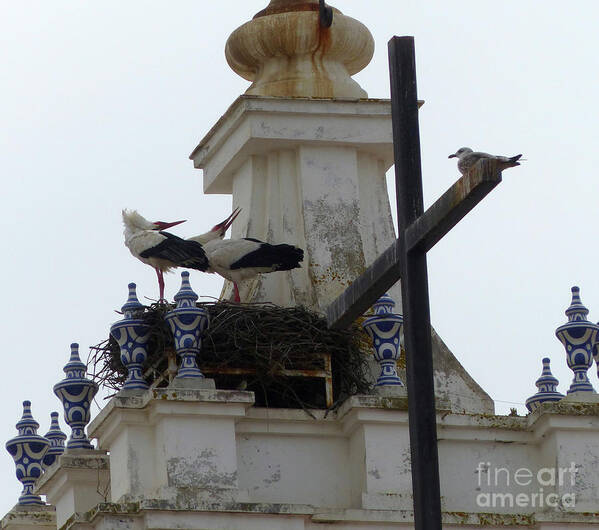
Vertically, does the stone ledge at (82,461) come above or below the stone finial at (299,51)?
below

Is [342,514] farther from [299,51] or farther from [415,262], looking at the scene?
[415,262]

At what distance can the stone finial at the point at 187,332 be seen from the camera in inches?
Result: 475

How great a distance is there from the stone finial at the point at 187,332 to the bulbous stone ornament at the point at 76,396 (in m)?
1.11

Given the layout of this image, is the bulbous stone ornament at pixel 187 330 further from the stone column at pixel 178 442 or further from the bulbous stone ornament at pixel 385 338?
the bulbous stone ornament at pixel 385 338

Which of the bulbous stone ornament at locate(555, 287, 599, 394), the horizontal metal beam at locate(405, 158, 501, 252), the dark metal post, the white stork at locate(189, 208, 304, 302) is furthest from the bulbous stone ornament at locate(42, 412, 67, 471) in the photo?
the horizontal metal beam at locate(405, 158, 501, 252)

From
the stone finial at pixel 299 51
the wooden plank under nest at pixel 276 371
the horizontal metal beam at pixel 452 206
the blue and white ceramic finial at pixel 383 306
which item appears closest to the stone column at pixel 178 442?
the wooden plank under nest at pixel 276 371

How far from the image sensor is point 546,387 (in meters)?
13.4

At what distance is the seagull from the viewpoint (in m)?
6.94

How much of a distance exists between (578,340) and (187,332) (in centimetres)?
248

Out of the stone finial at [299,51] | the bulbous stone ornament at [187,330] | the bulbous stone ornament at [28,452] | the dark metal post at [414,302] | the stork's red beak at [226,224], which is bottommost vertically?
the dark metal post at [414,302]

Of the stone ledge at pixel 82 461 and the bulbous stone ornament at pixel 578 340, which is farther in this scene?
the stone ledge at pixel 82 461

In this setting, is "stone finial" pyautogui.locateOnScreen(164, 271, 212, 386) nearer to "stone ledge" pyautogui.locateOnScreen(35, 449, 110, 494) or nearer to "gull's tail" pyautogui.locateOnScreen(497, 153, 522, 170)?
"stone ledge" pyautogui.locateOnScreen(35, 449, 110, 494)

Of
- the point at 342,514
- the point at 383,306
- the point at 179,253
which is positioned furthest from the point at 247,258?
the point at 342,514

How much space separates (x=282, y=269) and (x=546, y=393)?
6.45ft
